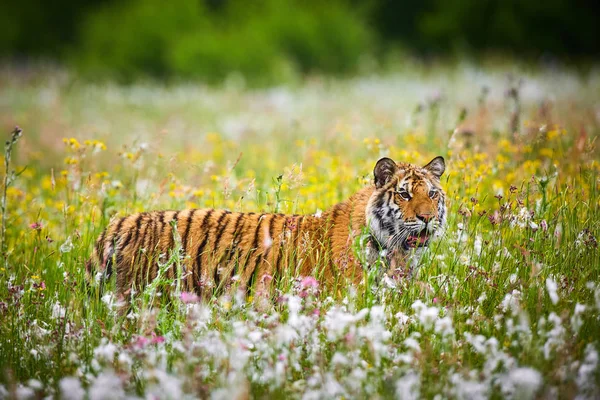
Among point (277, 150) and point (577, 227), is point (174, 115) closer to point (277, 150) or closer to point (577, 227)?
point (277, 150)

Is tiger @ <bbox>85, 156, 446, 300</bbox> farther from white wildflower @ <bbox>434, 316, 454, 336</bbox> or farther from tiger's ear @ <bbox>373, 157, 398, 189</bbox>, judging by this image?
white wildflower @ <bbox>434, 316, 454, 336</bbox>

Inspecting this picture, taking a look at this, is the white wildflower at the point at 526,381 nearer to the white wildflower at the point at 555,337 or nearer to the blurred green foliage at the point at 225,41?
the white wildflower at the point at 555,337

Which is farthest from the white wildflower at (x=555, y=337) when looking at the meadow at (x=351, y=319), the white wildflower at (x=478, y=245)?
the white wildflower at (x=478, y=245)

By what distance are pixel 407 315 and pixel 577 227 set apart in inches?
57.3

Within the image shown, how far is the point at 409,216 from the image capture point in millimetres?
3895

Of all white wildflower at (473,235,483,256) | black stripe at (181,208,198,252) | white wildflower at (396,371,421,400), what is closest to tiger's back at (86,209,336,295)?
black stripe at (181,208,198,252)

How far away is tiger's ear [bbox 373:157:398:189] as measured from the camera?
4.04m

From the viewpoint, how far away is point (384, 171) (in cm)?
407

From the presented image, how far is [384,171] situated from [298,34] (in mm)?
20390

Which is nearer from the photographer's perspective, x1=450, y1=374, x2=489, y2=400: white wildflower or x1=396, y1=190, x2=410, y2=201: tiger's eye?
x1=450, y1=374, x2=489, y2=400: white wildflower

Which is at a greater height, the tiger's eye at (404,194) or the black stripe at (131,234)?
the tiger's eye at (404,194)

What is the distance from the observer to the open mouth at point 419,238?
3.84m

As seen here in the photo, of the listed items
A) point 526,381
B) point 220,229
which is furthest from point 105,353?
point 526,381

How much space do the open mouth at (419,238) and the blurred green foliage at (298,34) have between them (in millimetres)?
14665
